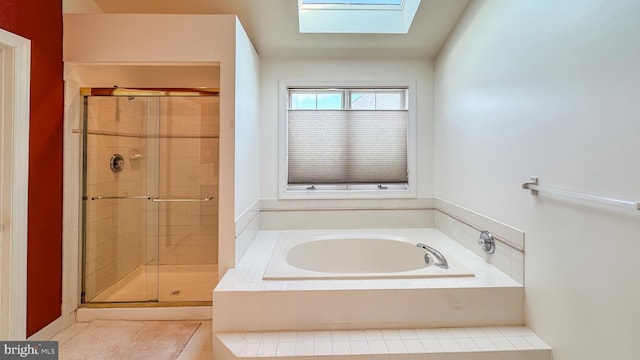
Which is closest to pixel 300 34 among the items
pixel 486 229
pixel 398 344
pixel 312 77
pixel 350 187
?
pixel 312 77

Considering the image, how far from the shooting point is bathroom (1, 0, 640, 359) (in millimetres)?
1070

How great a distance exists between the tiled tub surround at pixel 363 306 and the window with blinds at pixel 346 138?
4.39 ft

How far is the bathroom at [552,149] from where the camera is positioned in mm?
1070

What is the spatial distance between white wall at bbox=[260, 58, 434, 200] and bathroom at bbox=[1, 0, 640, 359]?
0.24 meters

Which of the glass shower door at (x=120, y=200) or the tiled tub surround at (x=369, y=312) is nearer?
the tiled tub surround at (x=369, y=312)

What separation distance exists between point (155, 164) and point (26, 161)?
3.26 feet

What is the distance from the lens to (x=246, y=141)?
2.18 metres

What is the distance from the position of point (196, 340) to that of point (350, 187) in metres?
1.77

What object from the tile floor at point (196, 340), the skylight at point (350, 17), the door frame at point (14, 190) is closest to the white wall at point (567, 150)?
the skylight at point (350, 17)

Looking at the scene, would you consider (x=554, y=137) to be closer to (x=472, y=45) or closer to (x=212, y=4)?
(x=472, y=45)

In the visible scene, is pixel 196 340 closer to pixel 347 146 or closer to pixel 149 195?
pixel 149 195

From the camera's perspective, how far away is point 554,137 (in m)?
1.36

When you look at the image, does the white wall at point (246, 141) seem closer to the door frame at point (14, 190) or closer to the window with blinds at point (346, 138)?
the window with blinds at point (346, 138)

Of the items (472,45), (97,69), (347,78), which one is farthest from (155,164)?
(472,45)
